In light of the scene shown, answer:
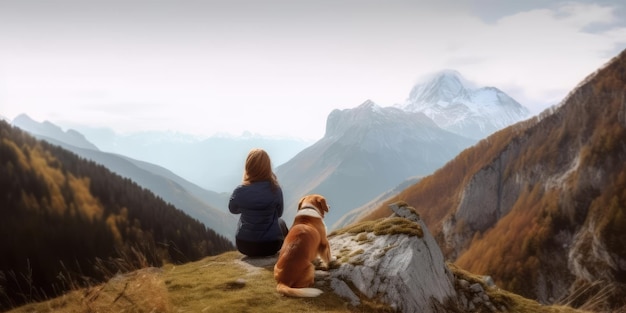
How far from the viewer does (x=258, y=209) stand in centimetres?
1291

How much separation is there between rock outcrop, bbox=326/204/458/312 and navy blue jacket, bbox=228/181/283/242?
2517mm

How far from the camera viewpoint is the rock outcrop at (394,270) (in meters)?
11.8

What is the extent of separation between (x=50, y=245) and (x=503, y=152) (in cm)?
15983

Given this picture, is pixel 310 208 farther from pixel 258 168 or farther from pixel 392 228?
pixel 392 228

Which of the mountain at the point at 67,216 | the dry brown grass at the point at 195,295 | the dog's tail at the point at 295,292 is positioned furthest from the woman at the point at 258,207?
the mountain at the point at 67,216

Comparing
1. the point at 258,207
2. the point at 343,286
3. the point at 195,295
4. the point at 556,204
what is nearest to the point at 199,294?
the point at 195,295

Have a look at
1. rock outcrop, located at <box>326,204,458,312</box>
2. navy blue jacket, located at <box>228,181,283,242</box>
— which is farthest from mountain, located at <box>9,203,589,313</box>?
navy blue jacket, located at <box>228,181,283,242</box>

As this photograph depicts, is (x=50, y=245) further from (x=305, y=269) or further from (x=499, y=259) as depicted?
(x=499, y=259)

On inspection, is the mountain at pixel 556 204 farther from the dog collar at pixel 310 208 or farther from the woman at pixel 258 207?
the dog collar at pixel 310 208

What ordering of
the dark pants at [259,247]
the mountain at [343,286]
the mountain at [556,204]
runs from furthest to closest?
the mountain at [556,204] < the dark pants at [259,247] < the mountain at [343,286]

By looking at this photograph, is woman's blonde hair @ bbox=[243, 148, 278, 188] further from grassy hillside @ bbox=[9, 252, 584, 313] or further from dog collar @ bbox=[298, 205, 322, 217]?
grassy hillside @ bbox=[9, 252, 584, 313]

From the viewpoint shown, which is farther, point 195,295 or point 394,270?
point 394,270

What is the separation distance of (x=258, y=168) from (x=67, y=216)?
11040 centimetres

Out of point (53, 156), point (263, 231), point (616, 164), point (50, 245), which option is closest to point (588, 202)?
point (616, 164)
